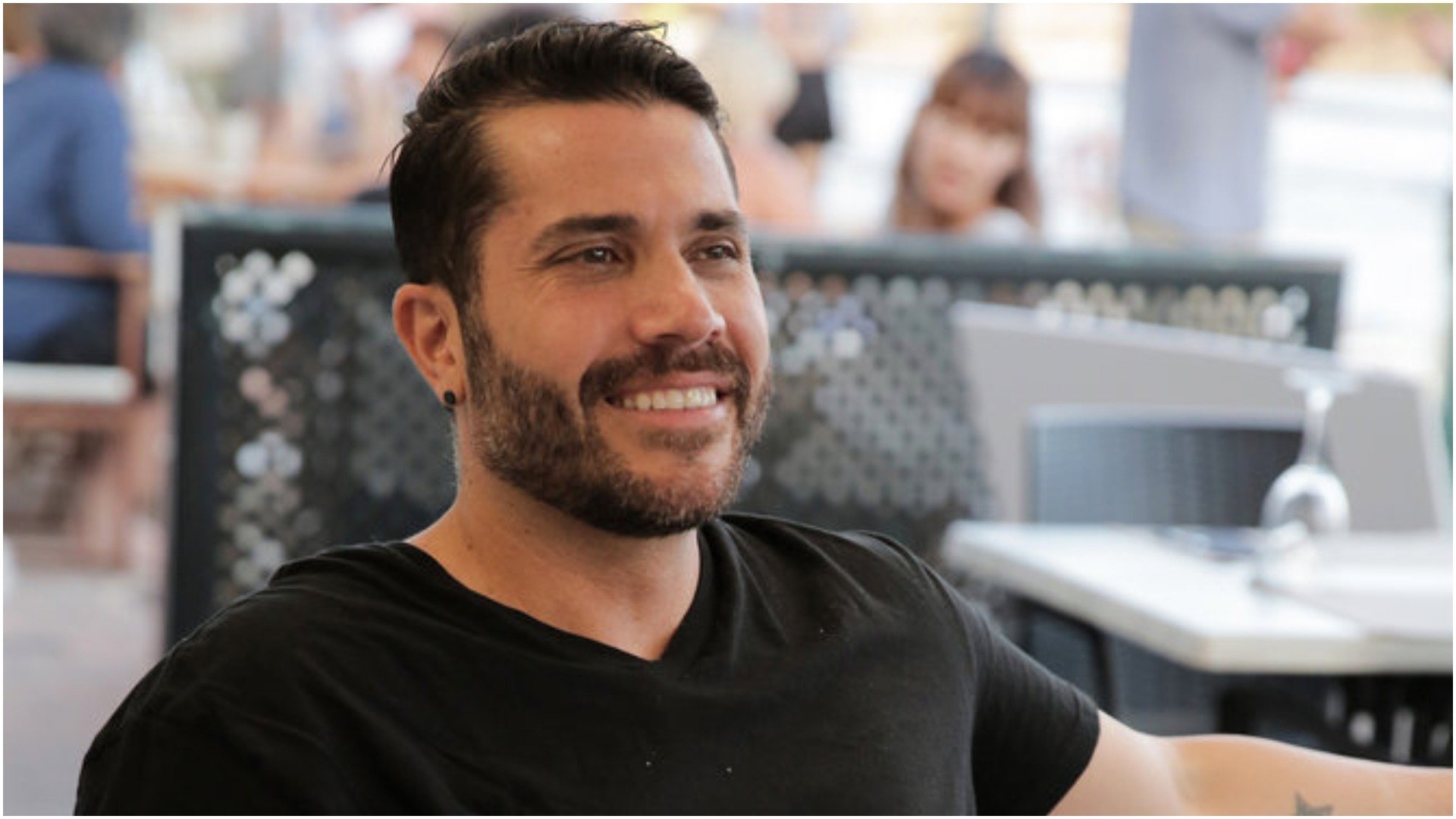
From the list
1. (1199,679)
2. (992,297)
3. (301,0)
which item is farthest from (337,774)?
(301,0)

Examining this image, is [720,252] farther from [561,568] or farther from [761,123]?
[761,123]

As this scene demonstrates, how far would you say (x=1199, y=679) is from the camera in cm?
386

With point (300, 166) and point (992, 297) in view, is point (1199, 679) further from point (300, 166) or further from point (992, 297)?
point (300, 166)

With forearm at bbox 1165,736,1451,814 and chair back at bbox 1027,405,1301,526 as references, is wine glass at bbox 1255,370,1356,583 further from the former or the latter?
forearm at bbox 1165,736,1451,814

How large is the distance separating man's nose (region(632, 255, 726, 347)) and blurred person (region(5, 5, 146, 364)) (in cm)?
510

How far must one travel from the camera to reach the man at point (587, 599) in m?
1.41

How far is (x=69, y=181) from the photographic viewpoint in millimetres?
6465

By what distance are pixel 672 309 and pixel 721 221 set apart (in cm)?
9

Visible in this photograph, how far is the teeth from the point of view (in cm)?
154

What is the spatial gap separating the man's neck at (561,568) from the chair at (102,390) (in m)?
4.95

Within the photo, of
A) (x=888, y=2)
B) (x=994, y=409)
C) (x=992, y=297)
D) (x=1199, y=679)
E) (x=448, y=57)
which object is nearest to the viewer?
(x=448, y=57)

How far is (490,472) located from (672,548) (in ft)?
0.45

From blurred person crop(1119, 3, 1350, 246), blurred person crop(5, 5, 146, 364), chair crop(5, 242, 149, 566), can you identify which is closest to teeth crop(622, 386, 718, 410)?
blurred person crop(1119, 3, 1350, 246)

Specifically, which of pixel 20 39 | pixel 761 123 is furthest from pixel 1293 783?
pixel 20 39
